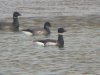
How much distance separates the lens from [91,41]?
1131 inches

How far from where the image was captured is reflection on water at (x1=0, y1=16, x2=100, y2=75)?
2135 centimetres

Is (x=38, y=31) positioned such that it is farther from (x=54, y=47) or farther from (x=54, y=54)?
(x=54, y=54)

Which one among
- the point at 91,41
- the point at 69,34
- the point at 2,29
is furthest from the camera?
the point at 2,29

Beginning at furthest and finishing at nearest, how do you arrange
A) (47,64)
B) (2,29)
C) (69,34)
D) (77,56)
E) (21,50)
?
(2,29), (69,34), (21,50), (77,56), (47,64)

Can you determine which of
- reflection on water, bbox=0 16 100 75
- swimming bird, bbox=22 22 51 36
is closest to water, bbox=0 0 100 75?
reflection on water, bbox=0 16 100 75

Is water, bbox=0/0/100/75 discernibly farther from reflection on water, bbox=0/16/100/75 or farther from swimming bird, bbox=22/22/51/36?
swimming bird, bbox=22/22/51/36

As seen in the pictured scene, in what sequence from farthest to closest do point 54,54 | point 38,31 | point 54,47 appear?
1. point 38,31
2. point 54,47
3. point 54,54

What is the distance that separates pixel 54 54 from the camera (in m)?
25.3

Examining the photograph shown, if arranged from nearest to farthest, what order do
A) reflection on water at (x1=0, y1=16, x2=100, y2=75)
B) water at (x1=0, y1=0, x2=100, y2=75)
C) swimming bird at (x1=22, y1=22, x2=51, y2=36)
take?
reflection on water at (x1=0, y1=16, x2=100, y2=75) < water at (x1=0, y1=0, x2=100, y2=75) < swimming bird at (x1=22, y1=22, x2=51, y2=36)

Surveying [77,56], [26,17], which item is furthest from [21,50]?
[26,17]

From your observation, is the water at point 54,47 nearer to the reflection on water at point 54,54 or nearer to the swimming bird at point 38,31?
the reflection on water at point 54,54

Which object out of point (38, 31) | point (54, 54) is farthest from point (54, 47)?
point (38, 31)

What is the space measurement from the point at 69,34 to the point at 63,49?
485 centimetres

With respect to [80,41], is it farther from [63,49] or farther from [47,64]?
[47,64]
